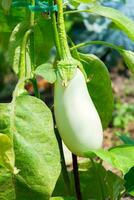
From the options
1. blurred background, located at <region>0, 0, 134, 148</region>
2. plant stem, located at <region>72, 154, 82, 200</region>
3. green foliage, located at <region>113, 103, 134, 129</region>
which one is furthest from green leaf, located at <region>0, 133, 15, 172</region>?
green foliage, located at <region>113, 103, 134, 129</region>

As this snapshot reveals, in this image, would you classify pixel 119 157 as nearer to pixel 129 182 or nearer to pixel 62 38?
pixel 129 182

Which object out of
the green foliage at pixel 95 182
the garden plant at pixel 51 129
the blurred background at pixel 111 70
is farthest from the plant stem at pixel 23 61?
the blurred background at pixel 111 70

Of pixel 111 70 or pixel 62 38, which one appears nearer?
pixel 62 38

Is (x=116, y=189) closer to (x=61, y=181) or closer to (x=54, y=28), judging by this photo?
(x=61, y=181)

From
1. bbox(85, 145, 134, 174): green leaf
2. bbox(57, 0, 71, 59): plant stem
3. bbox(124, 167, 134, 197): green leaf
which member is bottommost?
bbox(124, 167, 134, 197): green leaf

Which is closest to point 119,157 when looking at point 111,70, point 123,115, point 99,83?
point 99,83

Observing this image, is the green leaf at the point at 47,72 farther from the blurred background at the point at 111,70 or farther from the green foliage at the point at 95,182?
the blurred background at the point at 111,70

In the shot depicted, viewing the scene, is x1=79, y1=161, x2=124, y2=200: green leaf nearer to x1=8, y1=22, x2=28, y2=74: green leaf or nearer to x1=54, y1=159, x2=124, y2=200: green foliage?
x1=54, y1=159, x2=124, y2=200: green foliage
